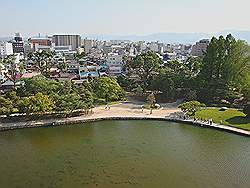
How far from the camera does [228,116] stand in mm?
26469

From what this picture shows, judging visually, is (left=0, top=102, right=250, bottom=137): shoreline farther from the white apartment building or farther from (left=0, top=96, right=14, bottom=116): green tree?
the white apartment building

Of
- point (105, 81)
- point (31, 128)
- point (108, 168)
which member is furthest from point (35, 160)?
point (105, 81)

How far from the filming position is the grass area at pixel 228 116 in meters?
24.5

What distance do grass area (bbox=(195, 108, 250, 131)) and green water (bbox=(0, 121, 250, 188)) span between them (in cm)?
187

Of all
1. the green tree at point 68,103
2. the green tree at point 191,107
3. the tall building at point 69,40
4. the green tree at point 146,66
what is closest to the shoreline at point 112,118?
the green tree at point 68,103

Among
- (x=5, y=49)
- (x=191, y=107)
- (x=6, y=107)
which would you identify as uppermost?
(x=191, y=107)

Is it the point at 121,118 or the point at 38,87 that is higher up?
the point at 38,87

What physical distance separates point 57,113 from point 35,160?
930cm

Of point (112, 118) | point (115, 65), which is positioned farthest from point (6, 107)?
point (115, 65)

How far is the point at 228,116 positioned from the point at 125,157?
11962 millimetres

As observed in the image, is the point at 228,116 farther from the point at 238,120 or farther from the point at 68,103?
the point at 68,103

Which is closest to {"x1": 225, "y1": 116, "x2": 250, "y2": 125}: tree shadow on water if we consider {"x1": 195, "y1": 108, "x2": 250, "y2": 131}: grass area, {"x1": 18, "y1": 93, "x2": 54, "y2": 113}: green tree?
{"x1": 195, "y1": 108, "x2": 250, "y2": 131}: grass area

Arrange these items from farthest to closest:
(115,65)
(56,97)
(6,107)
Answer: (115,65), (56,97), (6,107)

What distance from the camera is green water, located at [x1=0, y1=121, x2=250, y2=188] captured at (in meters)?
16.0
